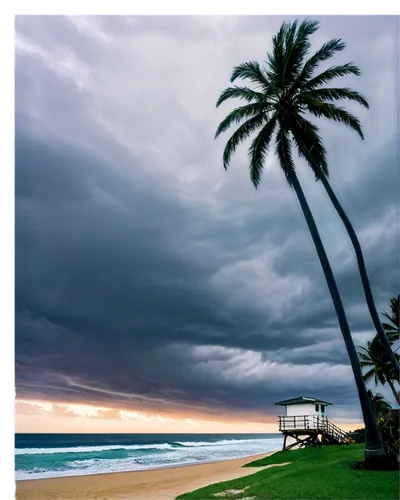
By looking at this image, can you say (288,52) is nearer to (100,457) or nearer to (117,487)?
(117,487)

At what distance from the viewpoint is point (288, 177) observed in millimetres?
17906

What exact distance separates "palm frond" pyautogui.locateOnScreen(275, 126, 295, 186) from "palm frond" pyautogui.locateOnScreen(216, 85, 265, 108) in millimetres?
1527

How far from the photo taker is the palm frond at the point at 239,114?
17.4 m

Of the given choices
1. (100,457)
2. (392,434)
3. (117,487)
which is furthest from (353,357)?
(100,457)

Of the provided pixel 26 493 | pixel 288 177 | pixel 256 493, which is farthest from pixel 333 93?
pixel 26 493

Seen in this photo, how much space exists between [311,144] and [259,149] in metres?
2.09

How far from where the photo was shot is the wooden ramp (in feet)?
104

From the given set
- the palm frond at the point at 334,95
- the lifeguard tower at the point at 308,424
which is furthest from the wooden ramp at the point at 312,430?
the palm frond at the point at 334,95

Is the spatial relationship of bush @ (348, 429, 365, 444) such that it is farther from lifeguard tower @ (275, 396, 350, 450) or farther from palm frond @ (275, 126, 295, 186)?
palm frond @ (275, 126, 295, 186)

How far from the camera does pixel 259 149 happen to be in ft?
59.1

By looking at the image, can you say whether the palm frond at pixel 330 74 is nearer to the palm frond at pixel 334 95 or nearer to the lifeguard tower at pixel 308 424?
the palm frond at pixel 334 95

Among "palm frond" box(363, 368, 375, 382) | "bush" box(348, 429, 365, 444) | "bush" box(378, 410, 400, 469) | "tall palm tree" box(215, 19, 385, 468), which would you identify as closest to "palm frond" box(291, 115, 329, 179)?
"tall palm tree" box(215, 19, 385, 468)
